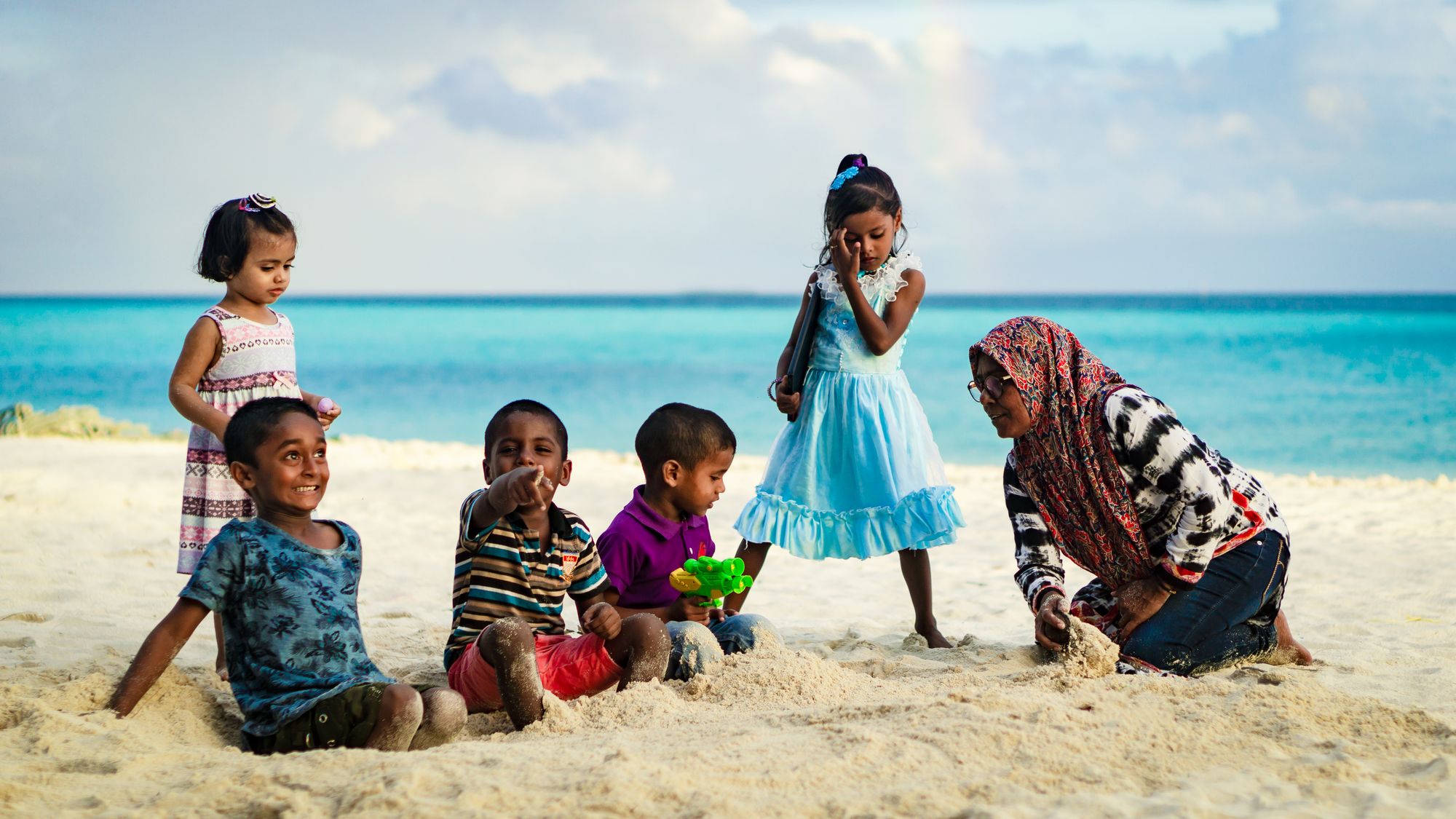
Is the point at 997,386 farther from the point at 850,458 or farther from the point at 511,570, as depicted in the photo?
the point at 511,570

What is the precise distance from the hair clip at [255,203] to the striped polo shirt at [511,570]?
1383 millimetres

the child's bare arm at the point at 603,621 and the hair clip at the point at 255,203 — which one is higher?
the hair clip at the point at 255,203

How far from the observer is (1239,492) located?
392cm

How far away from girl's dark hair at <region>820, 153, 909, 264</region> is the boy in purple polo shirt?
1.08 meters

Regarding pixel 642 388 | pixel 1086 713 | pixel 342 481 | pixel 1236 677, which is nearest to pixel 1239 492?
pixel 1236 677

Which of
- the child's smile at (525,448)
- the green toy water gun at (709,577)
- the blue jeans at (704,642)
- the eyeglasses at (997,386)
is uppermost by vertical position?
the eyeglasses at (997,386)

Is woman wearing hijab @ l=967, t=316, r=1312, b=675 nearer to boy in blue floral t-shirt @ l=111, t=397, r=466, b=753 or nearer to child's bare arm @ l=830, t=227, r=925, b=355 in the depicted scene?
child's bare arm @ l=830, t=227, r=925, b=355

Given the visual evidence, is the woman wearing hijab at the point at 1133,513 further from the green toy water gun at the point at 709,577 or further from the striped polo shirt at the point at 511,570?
the striped polo shirt at the point at 511,570

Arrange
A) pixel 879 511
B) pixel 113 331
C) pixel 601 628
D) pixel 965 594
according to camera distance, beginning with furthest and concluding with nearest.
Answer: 1. pixel 113 331
2. pixel 965 594
3. pixel 879 511
4. pixel 601 628

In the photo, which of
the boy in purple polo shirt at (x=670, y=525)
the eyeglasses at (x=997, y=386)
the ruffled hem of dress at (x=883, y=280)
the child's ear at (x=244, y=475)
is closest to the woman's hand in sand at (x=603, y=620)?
the boy in purple polo shirt at (x=670, y=525)

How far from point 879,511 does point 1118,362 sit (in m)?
29.7

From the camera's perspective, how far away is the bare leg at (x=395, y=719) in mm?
2811

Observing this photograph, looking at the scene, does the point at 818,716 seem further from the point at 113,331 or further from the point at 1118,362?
the point at 113,331

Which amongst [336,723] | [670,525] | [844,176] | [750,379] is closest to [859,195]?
[844,176]
